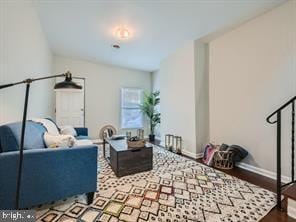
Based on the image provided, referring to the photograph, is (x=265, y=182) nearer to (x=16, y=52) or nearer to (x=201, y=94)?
(x=201, y=94)

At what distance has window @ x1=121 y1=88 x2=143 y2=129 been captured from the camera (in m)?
5.71

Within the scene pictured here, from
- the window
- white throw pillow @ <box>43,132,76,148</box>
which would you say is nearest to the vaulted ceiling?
the window

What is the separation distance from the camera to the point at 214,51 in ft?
11.7

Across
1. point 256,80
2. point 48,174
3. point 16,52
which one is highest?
point 16,52

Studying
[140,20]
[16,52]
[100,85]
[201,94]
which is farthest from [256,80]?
[100,85]

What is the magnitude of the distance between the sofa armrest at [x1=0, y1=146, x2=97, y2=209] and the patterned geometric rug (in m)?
0.24

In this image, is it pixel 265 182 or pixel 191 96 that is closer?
pixel 265 182

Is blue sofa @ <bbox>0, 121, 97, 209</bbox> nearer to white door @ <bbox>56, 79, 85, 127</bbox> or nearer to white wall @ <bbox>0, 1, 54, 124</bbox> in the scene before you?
white wall @ <bbox>0, 1, 54, 124</bbox>

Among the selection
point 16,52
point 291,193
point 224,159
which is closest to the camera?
point 291,193

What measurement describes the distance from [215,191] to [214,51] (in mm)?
2735

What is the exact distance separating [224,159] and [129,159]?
5.29 feet

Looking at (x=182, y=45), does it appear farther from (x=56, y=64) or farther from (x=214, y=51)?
(x=56, y=64)

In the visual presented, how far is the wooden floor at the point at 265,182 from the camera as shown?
1.58 meters

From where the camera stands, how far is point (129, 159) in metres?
2.62
